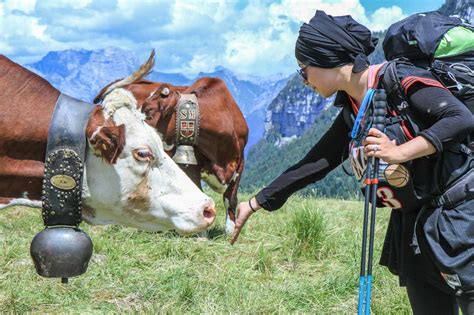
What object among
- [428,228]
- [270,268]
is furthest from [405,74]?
[270,268]

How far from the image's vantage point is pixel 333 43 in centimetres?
252

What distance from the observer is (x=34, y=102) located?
2.93 m

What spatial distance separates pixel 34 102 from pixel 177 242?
10.8 feet

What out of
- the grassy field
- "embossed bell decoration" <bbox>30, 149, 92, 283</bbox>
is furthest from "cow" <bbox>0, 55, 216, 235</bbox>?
the grassy field

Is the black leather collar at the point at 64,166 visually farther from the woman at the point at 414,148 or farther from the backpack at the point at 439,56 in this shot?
the backpack at the point at 439,56

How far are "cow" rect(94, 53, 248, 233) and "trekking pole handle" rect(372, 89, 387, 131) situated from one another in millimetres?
4384

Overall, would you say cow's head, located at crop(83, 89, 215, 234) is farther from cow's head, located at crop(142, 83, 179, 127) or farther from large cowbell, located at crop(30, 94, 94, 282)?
cow's head, located at crop(142, 83, 179, 127)

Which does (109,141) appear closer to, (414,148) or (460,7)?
(414,148)

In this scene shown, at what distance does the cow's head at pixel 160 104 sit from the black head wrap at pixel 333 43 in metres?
4.08

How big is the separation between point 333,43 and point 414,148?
1.85 ft

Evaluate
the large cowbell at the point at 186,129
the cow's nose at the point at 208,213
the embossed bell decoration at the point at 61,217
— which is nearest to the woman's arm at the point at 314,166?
the cow's nose at the point at 208,213

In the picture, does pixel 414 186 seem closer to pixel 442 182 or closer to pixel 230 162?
pixel 442 182

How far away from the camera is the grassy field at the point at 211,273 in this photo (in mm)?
4328

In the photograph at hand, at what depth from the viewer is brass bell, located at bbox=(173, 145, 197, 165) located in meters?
6.66
